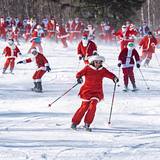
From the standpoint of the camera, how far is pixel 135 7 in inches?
1699

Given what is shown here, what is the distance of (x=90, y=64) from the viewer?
11078 millimetres

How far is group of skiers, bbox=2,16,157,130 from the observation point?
10.9 m

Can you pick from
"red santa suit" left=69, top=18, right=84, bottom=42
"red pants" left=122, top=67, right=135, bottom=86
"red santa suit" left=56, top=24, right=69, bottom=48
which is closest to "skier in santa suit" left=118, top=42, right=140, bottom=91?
"red pants" left=122, top=67, right=135, bottom=86

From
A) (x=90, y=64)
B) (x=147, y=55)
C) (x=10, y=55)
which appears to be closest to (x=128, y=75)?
(x=10, y=55)

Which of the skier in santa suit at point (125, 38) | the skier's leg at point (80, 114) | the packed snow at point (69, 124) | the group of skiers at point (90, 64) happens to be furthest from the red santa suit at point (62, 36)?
the skier's leg at point (80, 114)

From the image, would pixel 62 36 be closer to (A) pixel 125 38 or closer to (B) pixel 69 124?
(A) pixel 125 38

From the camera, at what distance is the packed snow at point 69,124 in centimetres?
888

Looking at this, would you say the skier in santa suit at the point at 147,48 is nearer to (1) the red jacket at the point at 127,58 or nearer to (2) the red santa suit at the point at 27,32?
(1) the red jacket at the point at 127,58

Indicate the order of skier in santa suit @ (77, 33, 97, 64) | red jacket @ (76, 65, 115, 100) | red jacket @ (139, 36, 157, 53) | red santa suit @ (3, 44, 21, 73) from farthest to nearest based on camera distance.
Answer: red jacket @ (139, 36, 157, 53), red santa suit @ (3, 44, 21, 73), skier in santa suit @ (77, 33, 97, 64), red jacket @ (76, 65, 115, 100)

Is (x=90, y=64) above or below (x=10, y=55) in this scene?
above

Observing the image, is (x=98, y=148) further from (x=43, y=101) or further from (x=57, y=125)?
(x=43, y=101)

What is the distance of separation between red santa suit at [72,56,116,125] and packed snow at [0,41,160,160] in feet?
1.09

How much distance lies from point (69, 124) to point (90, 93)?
98 cm

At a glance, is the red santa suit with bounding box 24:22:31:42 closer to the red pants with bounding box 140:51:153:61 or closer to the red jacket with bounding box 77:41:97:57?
the red pants with bounding box 140:51:153:61
